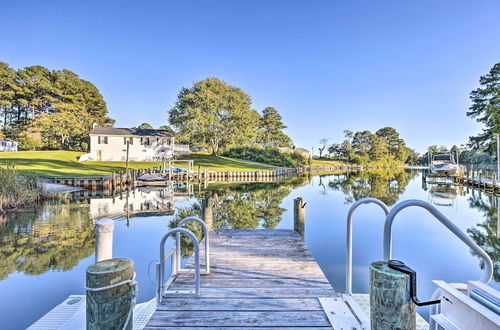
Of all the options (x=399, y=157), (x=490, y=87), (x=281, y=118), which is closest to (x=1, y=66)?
(x=281, y=118)

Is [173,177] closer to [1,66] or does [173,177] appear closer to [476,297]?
[476,297]

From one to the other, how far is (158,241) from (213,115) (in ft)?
112

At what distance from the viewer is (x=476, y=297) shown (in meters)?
1.75

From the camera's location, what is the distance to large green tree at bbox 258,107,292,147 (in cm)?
6134

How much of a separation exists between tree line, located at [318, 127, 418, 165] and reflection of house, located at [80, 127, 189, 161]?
1892 inches

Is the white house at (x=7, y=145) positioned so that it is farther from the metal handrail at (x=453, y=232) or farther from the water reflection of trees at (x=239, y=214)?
the metal handrail at (x=453, y=232)

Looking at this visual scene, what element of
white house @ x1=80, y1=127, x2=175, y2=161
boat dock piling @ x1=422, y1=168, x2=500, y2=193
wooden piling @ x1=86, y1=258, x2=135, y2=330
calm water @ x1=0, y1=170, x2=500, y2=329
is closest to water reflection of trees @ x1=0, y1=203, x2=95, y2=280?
calm water @ x1=0, y1=170, x2=500, y2=329

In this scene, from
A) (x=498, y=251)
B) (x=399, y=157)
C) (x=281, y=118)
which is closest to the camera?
(x=498, y=251)

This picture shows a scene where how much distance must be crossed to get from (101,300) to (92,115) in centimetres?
6140

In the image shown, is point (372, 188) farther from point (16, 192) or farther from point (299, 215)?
point (16, 192)

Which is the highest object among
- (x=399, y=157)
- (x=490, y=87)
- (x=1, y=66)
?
(x=1, y=66)

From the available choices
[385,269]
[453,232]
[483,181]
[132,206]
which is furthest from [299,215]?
[483,181]

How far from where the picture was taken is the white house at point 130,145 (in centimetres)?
3656

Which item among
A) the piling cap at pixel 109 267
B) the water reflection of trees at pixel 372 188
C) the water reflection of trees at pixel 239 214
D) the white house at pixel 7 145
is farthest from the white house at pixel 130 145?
the piling cap at pixel 109 267
